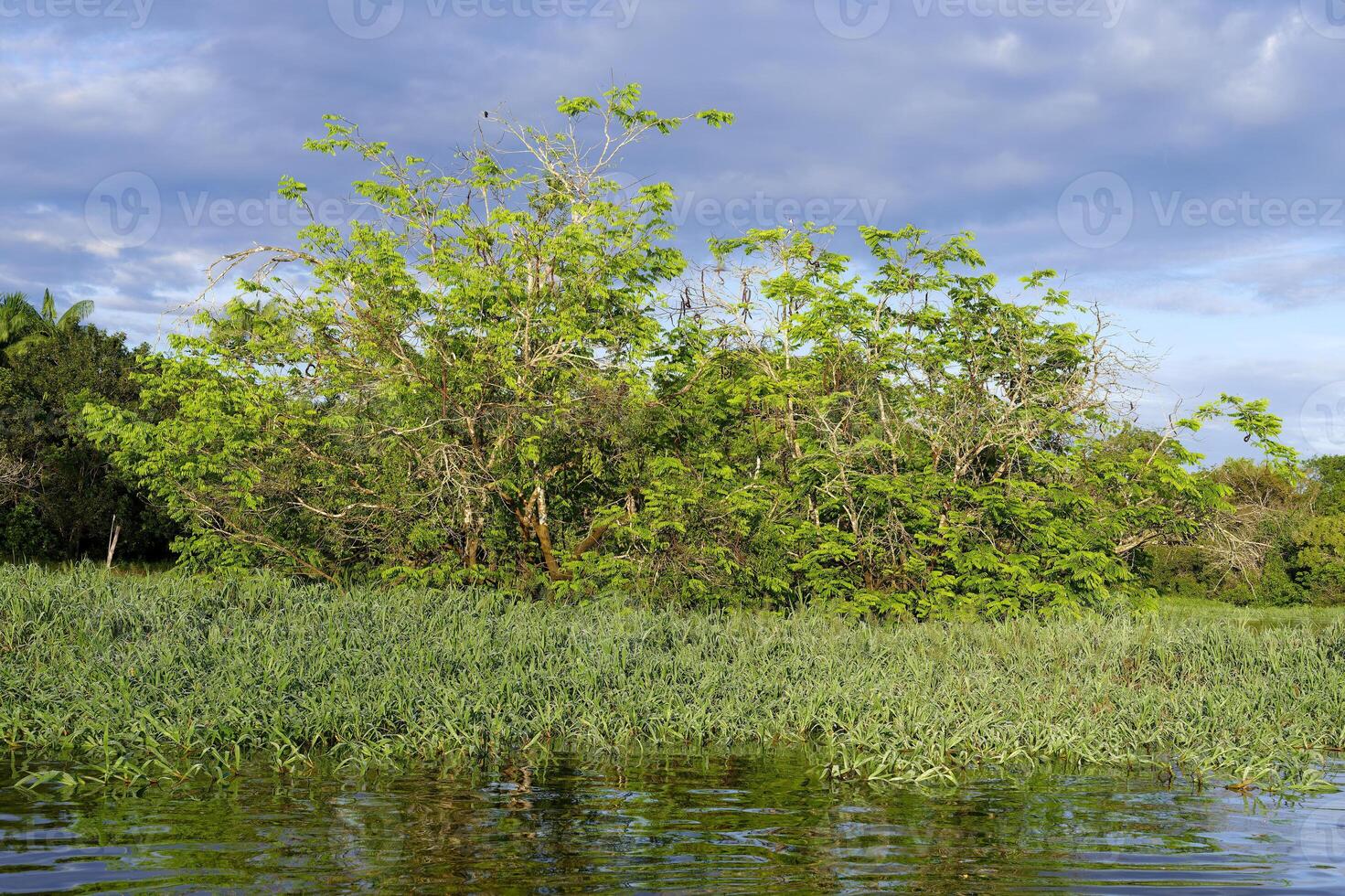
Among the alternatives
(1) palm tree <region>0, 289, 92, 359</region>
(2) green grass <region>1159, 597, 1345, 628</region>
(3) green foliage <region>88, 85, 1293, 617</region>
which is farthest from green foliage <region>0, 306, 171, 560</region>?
(2) green grass <region>1159, 597, 1345, 628</region>

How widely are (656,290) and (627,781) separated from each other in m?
13.1

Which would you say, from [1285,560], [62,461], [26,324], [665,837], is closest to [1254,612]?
[1285,560]

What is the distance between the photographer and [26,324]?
143ft

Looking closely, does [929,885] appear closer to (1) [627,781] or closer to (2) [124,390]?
(1) [627,781]

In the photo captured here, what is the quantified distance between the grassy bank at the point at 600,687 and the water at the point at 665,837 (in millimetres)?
743

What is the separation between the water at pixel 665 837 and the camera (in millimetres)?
5391

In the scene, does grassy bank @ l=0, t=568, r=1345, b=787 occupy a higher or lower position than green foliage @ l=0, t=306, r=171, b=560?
lower

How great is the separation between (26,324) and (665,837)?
46838 millimetres

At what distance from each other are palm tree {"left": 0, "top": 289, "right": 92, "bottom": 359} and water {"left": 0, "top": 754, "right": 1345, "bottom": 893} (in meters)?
40.4

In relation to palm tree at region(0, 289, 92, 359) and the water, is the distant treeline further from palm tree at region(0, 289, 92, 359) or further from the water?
palm tree at region(0, 289, 92, 359)

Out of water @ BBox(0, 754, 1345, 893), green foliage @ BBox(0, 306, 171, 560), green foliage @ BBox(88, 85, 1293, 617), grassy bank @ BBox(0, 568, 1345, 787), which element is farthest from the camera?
green foliage @ BBox(0, 306, 171, 560)

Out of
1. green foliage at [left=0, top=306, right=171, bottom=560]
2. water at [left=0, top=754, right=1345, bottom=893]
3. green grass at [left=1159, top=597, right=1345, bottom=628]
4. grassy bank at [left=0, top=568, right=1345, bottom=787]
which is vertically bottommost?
green grass at [left=1159, top=597, right=1345, bottom=628]

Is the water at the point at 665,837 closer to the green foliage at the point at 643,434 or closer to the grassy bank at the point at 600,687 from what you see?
the grassy bank at the point at 600,687

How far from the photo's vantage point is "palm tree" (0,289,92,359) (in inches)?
1620
